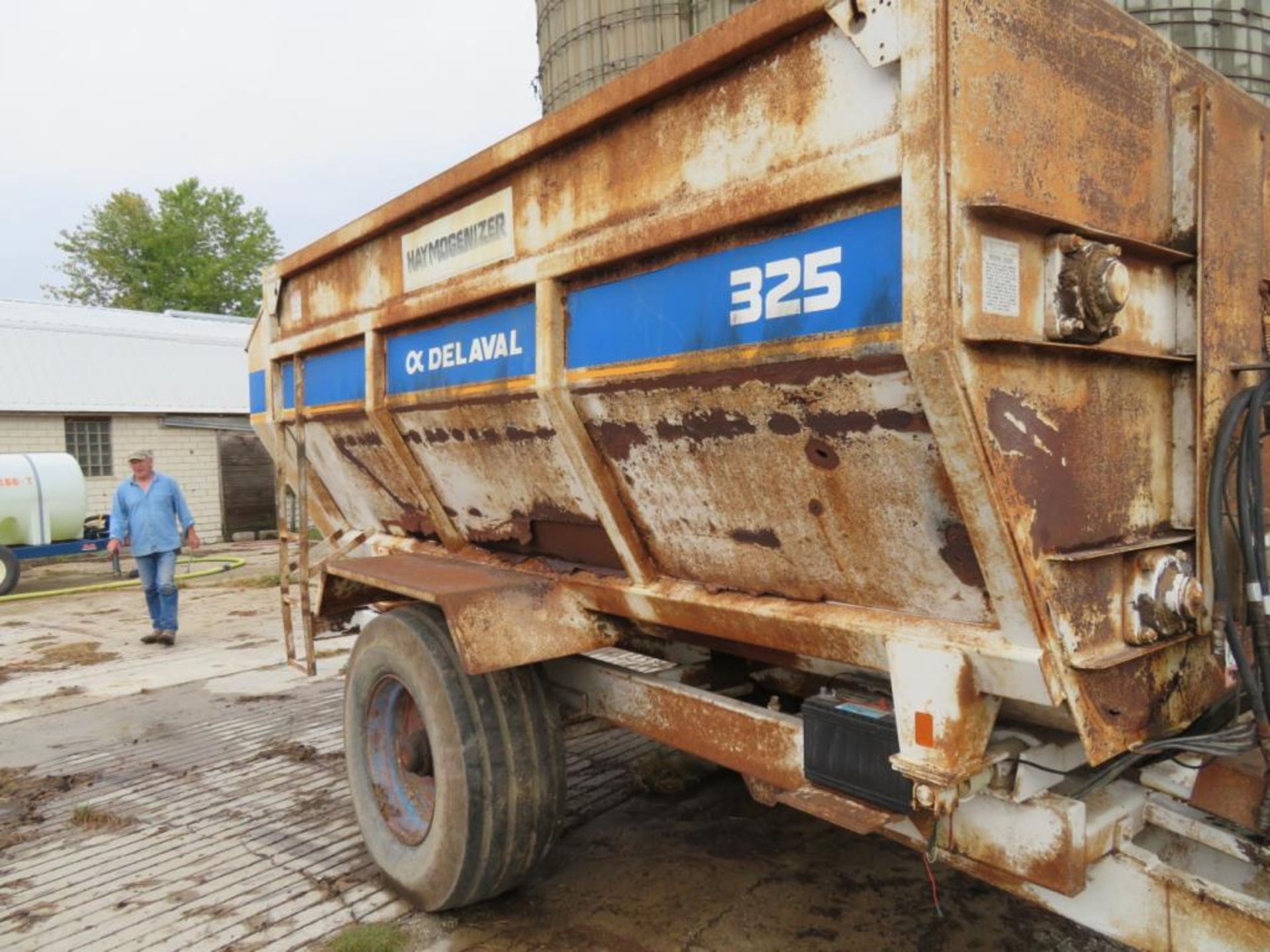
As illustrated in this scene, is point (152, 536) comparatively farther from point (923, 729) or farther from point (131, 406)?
point (131, 406)

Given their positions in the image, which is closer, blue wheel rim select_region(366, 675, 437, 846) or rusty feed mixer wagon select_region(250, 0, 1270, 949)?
rusty feed mixer wagon select_region(250, 0, 1270, 949)

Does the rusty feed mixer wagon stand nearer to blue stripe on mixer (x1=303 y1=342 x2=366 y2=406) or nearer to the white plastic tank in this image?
blue stripe on mixer (x1=303 y1=342 x2=366 y2=406)

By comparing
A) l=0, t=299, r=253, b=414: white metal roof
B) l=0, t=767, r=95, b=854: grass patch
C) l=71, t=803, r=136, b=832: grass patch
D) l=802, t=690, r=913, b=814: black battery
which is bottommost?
l=0, t=767, r=95, b=854: grass patch

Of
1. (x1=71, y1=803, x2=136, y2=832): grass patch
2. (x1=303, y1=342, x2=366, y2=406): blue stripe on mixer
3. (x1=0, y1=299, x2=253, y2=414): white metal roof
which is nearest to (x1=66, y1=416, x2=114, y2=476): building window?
(x1=0, y1=299, x2=253, y2=414): white metal roof

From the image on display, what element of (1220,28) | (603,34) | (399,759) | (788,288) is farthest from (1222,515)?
(603,34)

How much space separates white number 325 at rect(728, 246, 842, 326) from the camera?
1956 millimetres

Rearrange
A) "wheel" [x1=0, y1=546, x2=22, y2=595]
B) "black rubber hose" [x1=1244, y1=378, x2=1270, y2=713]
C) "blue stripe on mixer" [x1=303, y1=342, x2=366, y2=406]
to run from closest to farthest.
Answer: "black rubber hose" [x1=1244, y1=378, x2=1270, y2=713] < "blue stripe on mixer" [x1=303, y1=342, x2=366, y2=406] < "wheel" [x1=0, y1=546, x2=22, y2=595]

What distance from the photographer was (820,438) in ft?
6.88

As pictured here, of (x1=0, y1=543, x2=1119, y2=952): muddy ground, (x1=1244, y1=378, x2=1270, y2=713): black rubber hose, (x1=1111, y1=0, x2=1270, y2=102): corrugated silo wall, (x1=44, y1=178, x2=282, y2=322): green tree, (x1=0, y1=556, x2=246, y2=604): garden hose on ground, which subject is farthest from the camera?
(x1=44, y1=178, x2=282, y2=322): green tree

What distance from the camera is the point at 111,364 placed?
18547 mm

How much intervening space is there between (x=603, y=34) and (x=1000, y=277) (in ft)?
16.6

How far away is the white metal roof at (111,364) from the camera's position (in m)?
17.2

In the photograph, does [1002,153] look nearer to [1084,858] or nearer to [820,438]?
[820,438]

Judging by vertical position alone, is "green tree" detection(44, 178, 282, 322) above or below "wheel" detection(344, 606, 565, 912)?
above
